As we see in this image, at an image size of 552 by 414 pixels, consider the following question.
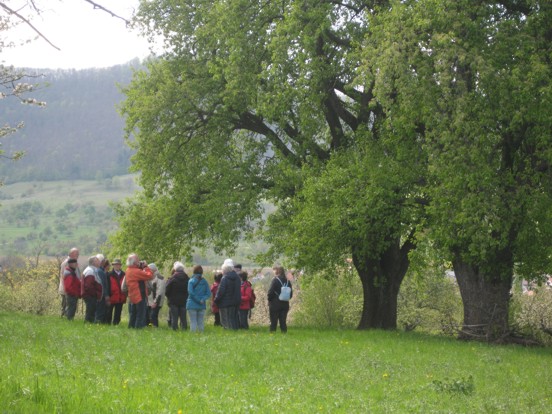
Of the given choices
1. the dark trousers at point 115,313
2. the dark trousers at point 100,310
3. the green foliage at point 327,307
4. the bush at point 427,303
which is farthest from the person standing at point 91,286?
the bush at point 427,303

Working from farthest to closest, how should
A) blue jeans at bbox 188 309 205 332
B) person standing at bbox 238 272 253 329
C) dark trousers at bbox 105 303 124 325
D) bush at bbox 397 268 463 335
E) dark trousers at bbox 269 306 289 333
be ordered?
bush at bbox 397 268 463 335 < person standing at bbox 238 272 253 329 < dark trousers at bbox 105 303 124 325 < dark trousers at bbox 269 306 289 333 < blue jeans at bbox 188 309 205 332

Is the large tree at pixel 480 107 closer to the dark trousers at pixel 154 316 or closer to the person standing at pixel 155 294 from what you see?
the person standing at pixel 155 294

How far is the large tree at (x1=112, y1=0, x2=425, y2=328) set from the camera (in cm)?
2416

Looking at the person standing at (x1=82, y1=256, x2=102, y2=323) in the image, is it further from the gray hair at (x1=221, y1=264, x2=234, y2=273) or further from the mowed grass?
the gray hair at (x1=221, y1=264, x2=234, y2=273)

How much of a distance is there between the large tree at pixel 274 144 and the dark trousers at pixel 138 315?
6034 millimetres

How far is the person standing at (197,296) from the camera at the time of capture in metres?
21.7

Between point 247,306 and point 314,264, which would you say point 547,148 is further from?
point 247,306

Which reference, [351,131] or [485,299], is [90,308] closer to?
[485,299]

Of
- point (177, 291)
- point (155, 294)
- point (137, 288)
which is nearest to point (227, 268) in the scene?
point (177, 291)

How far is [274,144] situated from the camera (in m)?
29.6

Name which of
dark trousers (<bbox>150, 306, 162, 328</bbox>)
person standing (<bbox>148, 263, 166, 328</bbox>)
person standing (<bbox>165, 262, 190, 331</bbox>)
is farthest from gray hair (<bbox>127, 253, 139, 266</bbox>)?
dark trousers (<bbox>150, 306, 162, 328</bbox>)

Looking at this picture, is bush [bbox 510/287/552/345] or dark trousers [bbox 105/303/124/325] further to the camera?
bush [bbox 510/287/552/345]

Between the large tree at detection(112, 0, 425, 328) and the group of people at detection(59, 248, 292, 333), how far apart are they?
3.20 metres

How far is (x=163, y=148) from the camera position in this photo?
29.3 m
